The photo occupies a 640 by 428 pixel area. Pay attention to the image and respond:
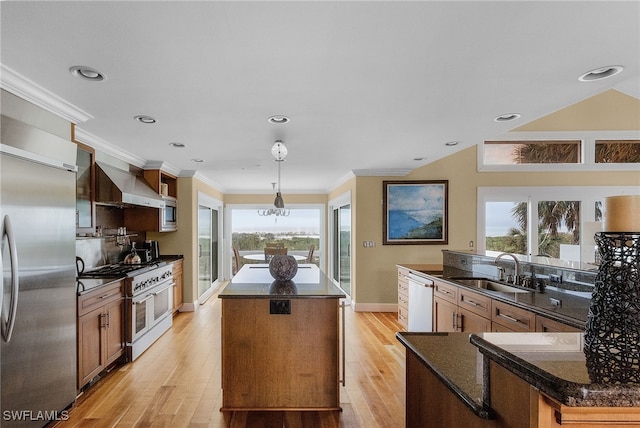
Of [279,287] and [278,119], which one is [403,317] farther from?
[278,119]

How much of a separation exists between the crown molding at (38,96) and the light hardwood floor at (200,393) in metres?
2.26

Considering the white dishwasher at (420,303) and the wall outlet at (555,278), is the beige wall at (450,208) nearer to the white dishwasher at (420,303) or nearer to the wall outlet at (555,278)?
the white dishwasher at (420,303)

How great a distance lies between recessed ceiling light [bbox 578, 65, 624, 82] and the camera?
1942 millimetres

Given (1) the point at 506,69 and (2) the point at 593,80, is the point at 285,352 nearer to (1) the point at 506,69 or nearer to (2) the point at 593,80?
(1) the point at 506,69

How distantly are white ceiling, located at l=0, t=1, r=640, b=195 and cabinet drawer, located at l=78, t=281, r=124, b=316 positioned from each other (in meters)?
1.47

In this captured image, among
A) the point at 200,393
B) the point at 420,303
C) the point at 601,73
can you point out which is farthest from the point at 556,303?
the point at 200,393

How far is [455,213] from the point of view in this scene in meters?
5.85

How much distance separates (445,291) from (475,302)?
602mm

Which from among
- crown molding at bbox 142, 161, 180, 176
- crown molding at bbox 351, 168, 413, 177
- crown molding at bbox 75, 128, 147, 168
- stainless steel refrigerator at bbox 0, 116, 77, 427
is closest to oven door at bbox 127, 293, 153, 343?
stainless steel refrigerator at bbox 0, 116, 77, 427

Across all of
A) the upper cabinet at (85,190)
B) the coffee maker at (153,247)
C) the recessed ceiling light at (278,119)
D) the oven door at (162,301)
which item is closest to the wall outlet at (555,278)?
the recessed ceiling light at (278,119)

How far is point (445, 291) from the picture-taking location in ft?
11.7

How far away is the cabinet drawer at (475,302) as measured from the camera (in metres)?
2.77

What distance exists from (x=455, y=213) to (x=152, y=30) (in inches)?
212

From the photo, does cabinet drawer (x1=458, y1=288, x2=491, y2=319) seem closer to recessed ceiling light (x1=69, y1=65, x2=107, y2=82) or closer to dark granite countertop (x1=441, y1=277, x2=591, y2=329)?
dark granite countertop (x1=441, y1=277, x2=591, y2=329)
